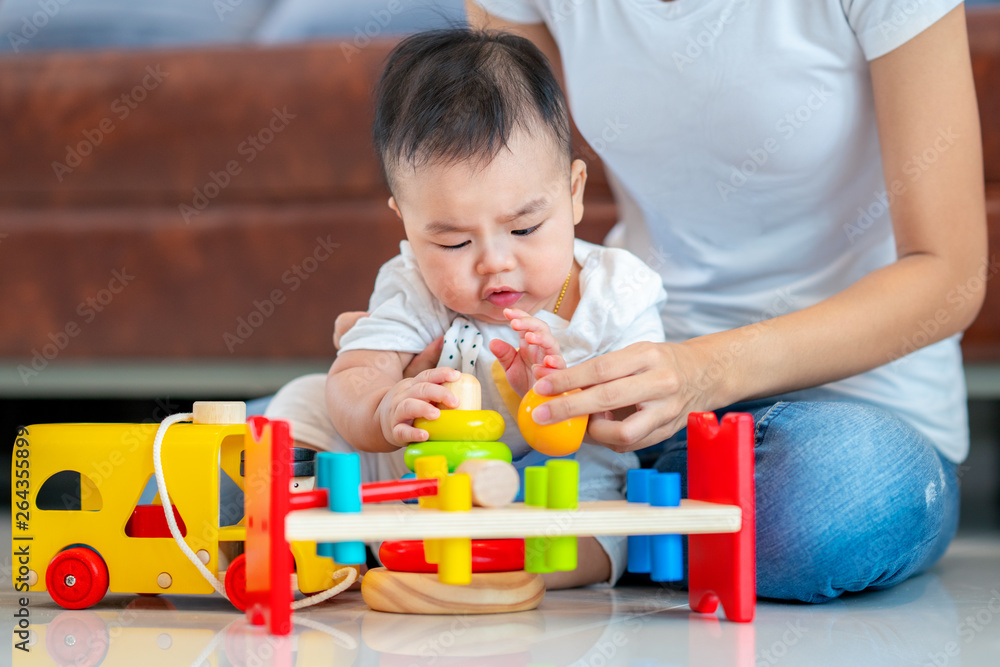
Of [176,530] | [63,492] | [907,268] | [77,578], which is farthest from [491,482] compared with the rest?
[63,492]

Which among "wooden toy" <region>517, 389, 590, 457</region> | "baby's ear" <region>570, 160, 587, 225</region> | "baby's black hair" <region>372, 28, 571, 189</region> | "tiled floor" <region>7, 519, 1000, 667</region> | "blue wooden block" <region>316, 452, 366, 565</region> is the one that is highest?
"baby's black hair" <region>372, 28, 571, 189</region>

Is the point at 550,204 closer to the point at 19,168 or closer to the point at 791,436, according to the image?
the point at 791,436

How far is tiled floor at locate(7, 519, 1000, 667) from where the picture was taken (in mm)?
652

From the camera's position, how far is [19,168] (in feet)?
5.18

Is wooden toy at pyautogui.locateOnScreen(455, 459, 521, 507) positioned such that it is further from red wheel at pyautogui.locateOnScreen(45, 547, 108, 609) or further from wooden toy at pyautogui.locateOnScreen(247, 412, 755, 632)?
red wheel at pyautogui.locateOnScreen(45, 547, 108, 609)

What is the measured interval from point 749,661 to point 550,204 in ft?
1.38

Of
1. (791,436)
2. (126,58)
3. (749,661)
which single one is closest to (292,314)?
(126,58)

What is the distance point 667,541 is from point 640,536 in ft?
0.11

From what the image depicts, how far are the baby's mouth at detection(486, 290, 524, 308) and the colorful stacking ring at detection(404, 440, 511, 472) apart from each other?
17cm

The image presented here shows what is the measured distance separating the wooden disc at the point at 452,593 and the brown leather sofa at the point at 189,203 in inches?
29.5

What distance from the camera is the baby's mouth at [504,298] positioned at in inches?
35.4

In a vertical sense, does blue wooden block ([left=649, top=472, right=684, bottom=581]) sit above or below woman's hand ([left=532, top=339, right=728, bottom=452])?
below

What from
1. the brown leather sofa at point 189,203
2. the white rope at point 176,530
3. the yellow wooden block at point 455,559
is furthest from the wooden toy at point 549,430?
the brown leather sofa at point 189,203

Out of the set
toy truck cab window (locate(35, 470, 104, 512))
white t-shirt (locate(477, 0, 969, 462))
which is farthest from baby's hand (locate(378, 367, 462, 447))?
toy truck cab window (locate(35, 470, 104, 512))
